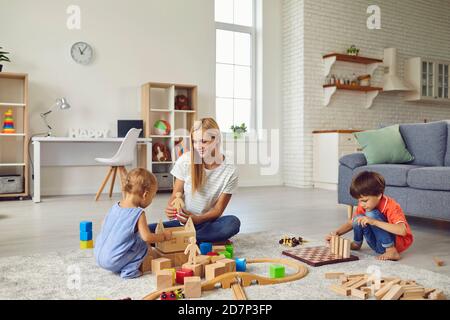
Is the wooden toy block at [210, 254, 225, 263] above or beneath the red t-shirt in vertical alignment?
beneath

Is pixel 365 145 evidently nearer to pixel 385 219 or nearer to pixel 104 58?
pixel 385 219

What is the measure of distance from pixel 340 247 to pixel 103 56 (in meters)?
4.27

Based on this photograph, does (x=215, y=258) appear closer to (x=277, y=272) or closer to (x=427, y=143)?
(x=277, y=272)

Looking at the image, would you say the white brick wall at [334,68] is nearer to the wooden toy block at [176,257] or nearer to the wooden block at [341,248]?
the wooden block at [341,248]

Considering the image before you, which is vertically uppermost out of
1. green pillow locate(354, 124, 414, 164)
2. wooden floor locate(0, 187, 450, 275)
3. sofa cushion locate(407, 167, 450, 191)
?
green pillow locate(354, 124, 414, 164)

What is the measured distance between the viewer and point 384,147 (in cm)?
364

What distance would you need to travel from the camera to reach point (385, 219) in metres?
2.26

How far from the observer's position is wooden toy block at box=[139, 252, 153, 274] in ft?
6.25

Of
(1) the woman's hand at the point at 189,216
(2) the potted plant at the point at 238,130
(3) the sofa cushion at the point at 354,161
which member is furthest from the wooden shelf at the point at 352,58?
(1) the woman's hand at the point at 189,216

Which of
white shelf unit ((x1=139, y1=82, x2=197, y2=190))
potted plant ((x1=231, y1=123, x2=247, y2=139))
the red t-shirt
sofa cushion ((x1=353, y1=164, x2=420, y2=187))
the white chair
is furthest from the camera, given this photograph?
potted plant ((x1=231, y1=123, x2=247, y2=139))

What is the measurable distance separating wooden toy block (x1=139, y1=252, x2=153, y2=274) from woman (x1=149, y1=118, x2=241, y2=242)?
32cm

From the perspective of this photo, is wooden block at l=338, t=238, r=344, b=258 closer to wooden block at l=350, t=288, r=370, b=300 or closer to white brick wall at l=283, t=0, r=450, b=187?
wooden block at l=350, t=288, r=370, b=300

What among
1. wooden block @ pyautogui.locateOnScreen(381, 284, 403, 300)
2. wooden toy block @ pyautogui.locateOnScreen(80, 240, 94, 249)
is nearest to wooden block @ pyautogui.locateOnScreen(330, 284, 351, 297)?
wooden block @ pyautogui.locateOnScreen(381, 284, 403, 300)

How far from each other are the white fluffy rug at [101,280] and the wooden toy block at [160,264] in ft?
0.14
